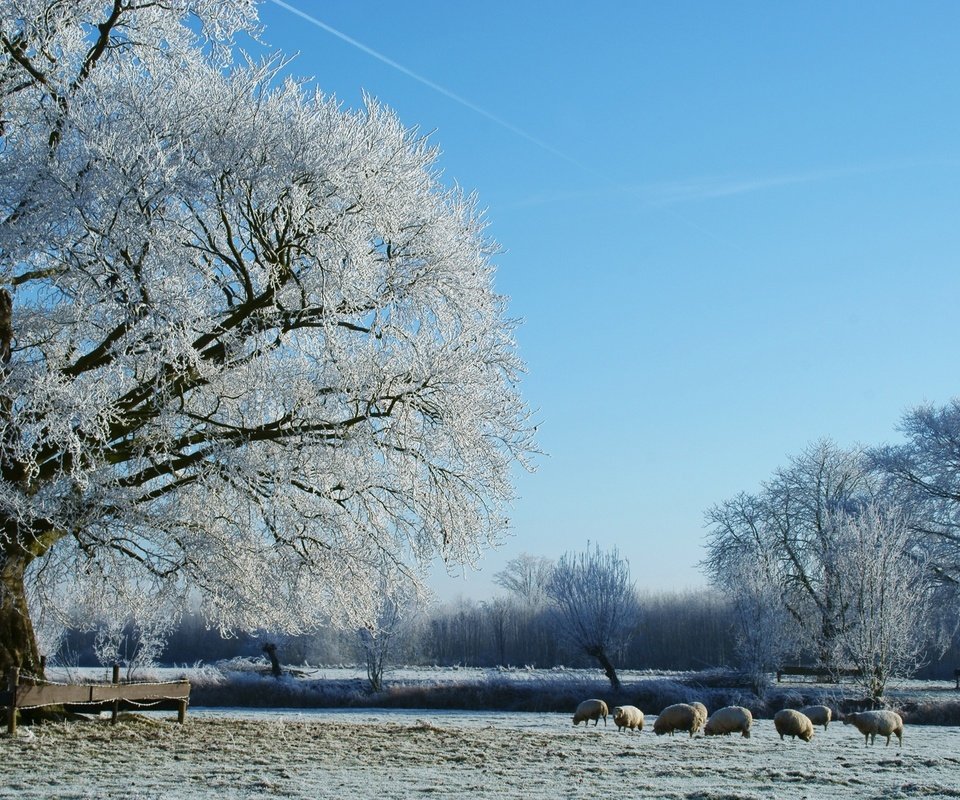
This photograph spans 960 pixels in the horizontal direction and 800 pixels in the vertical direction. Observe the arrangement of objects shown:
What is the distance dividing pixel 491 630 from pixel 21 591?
58.7 metres

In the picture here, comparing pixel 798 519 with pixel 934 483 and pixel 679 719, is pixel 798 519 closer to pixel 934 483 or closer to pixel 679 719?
pixel 934 483

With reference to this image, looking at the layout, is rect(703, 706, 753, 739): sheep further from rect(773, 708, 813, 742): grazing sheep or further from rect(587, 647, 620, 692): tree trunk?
rect(587, 647, 620, 692): tree trunk

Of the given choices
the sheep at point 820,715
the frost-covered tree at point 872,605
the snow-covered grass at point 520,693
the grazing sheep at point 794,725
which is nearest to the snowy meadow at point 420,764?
the grazing sheep at point 794,725

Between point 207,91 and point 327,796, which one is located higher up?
point 207,91

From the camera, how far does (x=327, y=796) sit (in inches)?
355

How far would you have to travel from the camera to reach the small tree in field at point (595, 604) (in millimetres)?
40156

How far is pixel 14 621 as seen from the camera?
14070 millimetres

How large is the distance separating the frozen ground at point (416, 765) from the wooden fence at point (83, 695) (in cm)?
33

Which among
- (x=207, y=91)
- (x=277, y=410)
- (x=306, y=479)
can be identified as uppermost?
(x=207, y=91)

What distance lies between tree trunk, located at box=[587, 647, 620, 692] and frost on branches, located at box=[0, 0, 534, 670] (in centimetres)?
2311

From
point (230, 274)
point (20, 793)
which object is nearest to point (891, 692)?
point (230, 274)

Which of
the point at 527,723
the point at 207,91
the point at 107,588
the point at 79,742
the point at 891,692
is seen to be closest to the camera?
the point at 79,742

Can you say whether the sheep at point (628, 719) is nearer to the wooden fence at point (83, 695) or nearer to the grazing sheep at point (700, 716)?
the grazing sheep at point (700, 716)

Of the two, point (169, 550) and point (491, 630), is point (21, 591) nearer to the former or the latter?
point (169, 550)
